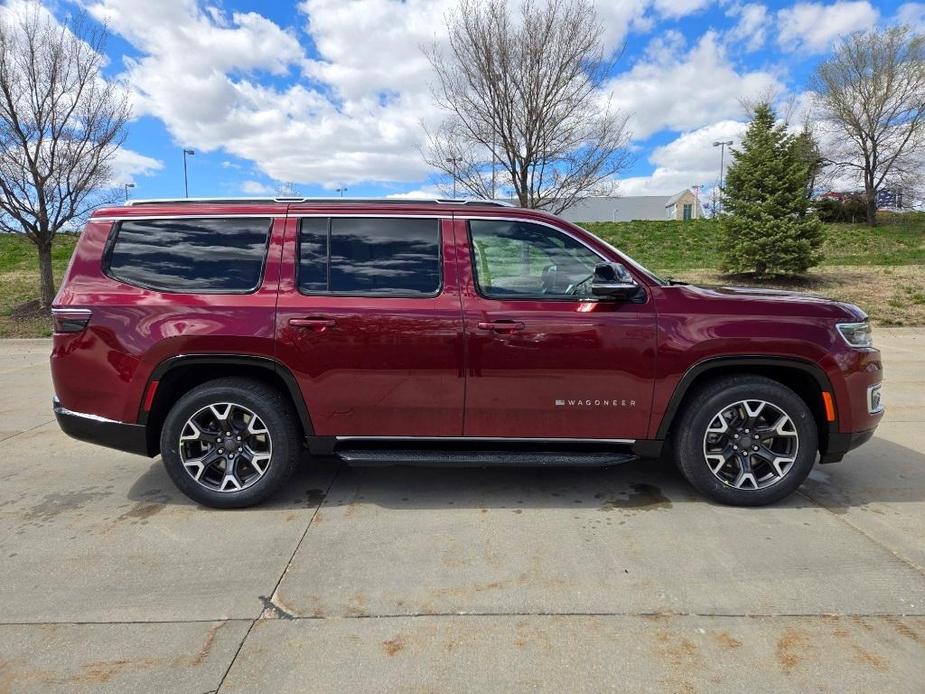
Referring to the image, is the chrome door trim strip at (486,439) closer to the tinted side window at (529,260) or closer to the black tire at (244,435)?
the black tire at (244,435)

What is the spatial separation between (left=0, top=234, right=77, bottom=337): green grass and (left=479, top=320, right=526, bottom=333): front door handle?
12380 millimetres

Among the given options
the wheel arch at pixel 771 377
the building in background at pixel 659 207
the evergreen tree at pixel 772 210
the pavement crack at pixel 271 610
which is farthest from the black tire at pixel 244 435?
the building in background at pixel 659 207

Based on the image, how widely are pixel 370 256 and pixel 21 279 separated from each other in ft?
64.2

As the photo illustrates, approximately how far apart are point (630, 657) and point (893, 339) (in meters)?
11.3

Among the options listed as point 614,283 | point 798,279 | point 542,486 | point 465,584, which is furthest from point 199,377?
point 798,279

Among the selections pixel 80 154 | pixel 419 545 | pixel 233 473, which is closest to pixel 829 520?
pixel 419 545

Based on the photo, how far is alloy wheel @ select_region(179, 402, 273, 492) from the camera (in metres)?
3.58

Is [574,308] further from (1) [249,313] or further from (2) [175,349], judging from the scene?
(2) [175,349]

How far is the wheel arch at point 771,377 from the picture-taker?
347cm

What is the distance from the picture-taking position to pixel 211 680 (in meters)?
2.20

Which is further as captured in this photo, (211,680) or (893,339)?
(893,339)

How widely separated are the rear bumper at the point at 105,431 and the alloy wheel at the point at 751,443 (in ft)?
11.8

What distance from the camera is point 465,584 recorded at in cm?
282

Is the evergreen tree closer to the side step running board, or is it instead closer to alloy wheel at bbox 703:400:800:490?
alloy wheel at bbox 703:400:800:490
